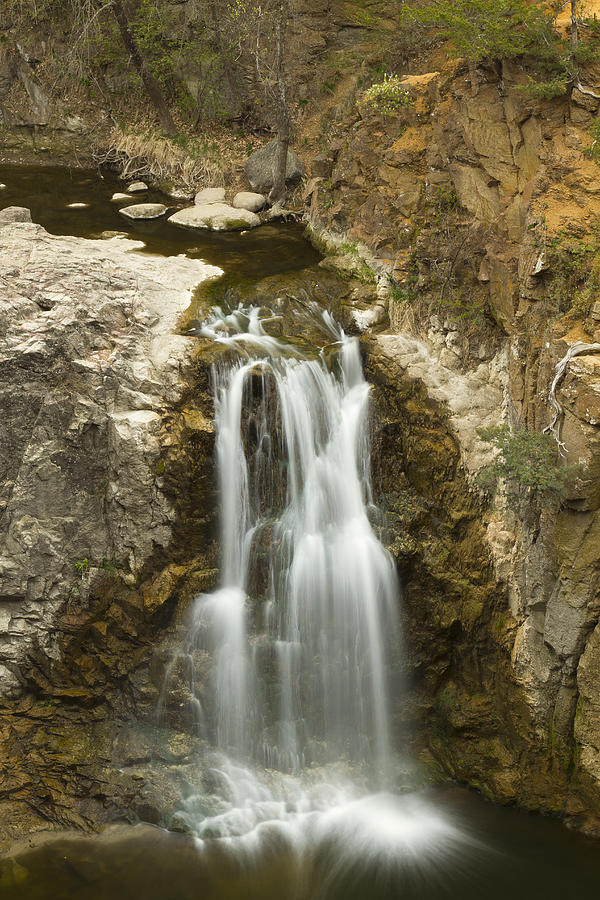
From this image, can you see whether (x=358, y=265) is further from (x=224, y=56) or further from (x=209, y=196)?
(x=224, y=56)

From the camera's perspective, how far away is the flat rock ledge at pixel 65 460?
8852 millimetres

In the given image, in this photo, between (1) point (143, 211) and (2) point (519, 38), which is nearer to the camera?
(2) point (519, 38)

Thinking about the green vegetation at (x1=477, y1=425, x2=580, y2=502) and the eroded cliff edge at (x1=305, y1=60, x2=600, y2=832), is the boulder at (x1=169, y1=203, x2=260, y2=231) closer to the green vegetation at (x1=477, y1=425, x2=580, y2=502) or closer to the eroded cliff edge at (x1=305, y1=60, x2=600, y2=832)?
the eroded cliff edge at (x1=305, y1=60, x2=600, y2=832)

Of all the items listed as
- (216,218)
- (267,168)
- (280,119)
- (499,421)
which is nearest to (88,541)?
(499,421)

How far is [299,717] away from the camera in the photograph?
9.01 metres

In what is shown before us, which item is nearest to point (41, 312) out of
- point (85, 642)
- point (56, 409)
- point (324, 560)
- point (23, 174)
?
point (56, 409)

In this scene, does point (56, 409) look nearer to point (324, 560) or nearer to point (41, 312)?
point (41, 312)

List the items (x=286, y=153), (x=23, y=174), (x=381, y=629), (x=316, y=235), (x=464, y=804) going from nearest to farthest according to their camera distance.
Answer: (x=464, y=804) < (x=381, y=629) < (x=316, y=235) < (x=286, y=153) < (x=23, y=174)

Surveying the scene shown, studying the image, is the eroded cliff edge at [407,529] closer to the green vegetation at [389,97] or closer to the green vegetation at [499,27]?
the green vegetation at [499,27]

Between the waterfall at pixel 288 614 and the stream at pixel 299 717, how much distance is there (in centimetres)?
2

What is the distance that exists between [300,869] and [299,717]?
1711 millimetres

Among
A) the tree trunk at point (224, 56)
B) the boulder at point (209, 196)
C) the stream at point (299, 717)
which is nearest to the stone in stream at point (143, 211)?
the boulder at point (209, 196)

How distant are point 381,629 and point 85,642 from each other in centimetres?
364

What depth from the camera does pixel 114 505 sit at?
9.01 metres
